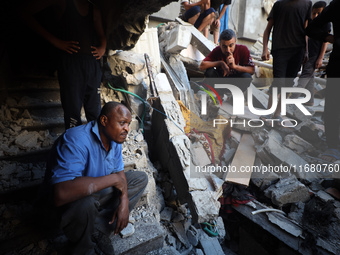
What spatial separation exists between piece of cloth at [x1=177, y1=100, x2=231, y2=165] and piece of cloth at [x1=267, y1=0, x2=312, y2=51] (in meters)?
1.96

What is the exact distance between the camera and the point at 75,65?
2.51m

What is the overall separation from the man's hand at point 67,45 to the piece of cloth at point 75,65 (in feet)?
0.17

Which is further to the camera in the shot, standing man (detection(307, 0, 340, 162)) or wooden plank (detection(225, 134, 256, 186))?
wooden plank (detection(225, 134, 256, 186))

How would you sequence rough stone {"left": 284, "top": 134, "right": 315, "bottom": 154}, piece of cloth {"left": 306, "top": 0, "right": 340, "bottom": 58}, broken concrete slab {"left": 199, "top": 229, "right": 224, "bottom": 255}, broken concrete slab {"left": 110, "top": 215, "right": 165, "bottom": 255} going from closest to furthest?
broken concrete slab {"left": 110, "top": 215, "right": 165, "bottom": 255} → broken concrete slab {"left": 199, "top": 229, "right": 224, "bottom": 255} → piece of cloth {"left": 306, "top": 0, "right": 340, "bottom": 58} → rough stone {"left": 284, "top": 134, "right": 315, "bottom": 154}

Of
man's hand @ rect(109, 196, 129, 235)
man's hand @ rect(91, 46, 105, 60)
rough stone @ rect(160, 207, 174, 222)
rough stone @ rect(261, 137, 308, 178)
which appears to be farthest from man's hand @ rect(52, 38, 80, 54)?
rough stone @ rect(261, 137, 308, 178)

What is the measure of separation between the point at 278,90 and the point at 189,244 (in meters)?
3.38

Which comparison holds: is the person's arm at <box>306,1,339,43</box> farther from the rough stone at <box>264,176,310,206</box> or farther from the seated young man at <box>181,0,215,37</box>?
the seated young man at <box>181,0,215,37</box>

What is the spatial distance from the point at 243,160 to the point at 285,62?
2167 millimetres

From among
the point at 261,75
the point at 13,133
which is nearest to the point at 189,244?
the point at 13,133

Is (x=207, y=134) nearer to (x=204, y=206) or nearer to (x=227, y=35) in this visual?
(x=204, y=206)

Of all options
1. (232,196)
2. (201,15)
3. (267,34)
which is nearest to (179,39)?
(267,34)

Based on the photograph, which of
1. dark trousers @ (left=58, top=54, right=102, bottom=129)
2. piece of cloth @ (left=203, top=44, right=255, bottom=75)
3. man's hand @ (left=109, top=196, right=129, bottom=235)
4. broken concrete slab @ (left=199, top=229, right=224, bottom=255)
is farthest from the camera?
piece of cloth @ (left=203, top=44, right=255, bottom=75)

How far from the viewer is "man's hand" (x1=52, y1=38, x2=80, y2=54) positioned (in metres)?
2.38

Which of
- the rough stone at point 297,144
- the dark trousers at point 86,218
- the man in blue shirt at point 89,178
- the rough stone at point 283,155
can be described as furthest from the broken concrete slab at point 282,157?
the dark trousers at point 86,218
